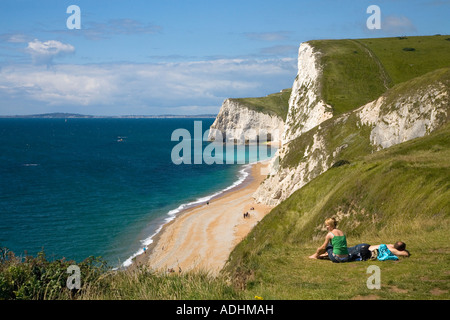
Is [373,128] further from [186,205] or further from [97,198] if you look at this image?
[97,198]

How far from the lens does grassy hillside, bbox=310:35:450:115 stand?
7862 centimetres

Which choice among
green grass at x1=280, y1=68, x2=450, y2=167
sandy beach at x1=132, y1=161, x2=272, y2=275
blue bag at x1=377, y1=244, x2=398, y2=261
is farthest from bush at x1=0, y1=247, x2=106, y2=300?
green grass at x1=280, y1=68, x2=450, y2=167

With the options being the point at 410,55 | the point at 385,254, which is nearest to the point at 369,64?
the point at 410,55

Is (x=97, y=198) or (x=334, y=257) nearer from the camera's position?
(x=334, y=257)

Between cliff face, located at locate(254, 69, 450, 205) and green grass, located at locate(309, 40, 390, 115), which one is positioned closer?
cliff face, located at locate(254, 69, 450, 205)

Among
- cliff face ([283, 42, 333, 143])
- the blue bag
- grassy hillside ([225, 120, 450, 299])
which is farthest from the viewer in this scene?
cliff face ([283, 42, 333, 143])

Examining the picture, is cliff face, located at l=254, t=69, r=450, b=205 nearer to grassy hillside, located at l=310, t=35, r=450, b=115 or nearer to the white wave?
grassy hillside, located at l=310, t=35, r=450, b=115

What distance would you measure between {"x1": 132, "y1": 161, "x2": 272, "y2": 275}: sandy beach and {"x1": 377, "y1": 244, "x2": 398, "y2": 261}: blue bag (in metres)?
24.1

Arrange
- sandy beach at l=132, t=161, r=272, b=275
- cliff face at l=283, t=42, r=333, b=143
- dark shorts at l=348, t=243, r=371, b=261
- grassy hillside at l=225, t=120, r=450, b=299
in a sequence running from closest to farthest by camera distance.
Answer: grassy hillside at l=225, t=120, r=450, b=299
dark shorts at l=348, t=243, r=371, b=261
sandy beach at l=132, t=161, r=272, b=275
cliff face at l=283, t=42, r=333, b=143

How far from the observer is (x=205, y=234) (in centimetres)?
5431

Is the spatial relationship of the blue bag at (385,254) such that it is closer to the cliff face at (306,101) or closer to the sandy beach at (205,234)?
the sandy beach at (205,234)

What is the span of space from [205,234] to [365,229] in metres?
34.9

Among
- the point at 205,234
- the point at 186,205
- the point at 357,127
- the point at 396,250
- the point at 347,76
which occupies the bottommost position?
the point at 205,234
